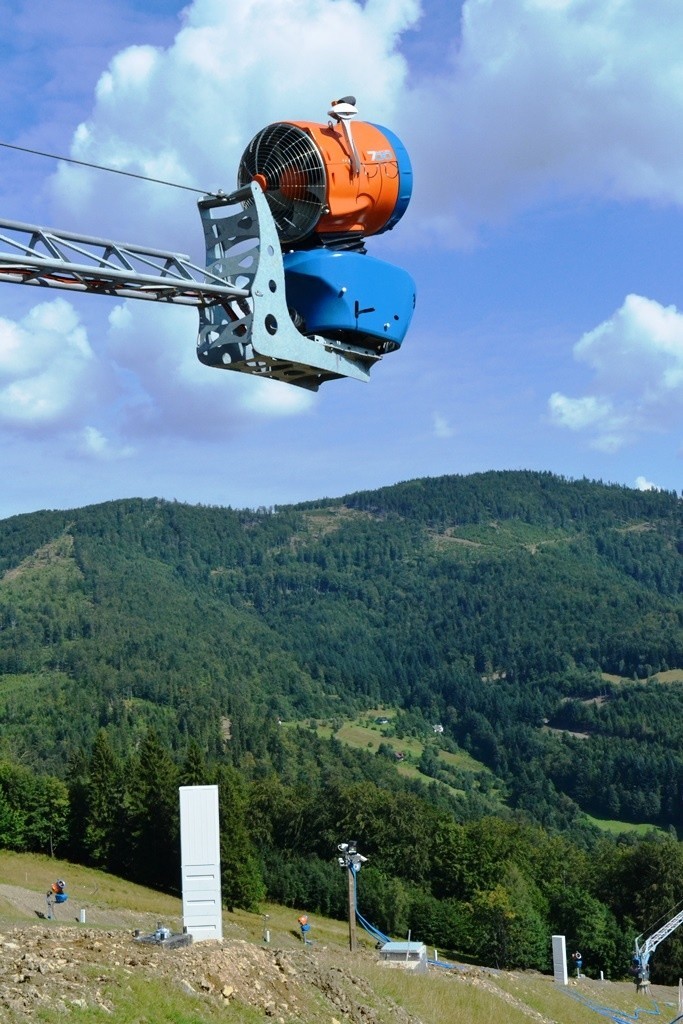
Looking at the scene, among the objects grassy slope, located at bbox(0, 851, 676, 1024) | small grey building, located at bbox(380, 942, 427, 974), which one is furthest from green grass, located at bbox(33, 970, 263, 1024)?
small grey building, located at bbox(380, 942, 427, 974)

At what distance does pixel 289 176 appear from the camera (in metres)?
17.5

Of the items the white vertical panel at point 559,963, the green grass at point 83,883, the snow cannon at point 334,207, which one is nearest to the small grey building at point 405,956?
the white vertical panel at point 559,963

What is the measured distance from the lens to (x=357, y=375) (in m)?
18.5

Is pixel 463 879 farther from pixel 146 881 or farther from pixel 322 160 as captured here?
pixel 322 160

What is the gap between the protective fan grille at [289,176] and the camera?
17422 mm

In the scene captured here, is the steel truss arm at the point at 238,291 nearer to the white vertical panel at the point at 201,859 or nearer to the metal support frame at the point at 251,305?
the metal support frame at the point at 251,305

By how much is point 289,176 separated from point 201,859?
44.4 ft

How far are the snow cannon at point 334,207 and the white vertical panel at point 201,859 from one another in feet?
34.1

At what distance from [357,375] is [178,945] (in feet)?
37.9

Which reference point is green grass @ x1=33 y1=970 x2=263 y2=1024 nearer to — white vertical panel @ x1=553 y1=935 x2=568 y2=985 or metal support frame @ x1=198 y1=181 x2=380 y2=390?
metal support frame @ x1=198 y1=181 x2=380 y2=390

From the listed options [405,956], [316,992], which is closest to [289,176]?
[316,992]

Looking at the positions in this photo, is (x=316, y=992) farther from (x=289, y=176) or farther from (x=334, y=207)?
(x=289, y=176)

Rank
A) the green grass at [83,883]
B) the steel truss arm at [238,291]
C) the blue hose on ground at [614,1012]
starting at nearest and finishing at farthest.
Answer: the steel truss arm at [238,291] → the blue hose on ground at [614,1012] → the green grass at [83,883]

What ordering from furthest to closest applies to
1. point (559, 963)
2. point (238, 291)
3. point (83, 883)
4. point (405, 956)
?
1. point (83, 883)
2. point (559, 963)
3. point (405, 956)
4. point (238, 291)
